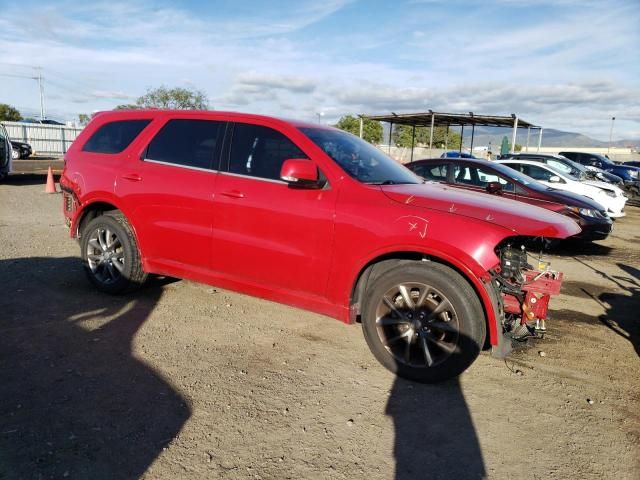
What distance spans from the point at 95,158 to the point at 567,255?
7594 millimetres

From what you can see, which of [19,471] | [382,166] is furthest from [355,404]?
[382,166]

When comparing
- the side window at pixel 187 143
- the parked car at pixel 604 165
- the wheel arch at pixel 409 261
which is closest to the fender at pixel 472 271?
the wheel arch at pixel 409 261

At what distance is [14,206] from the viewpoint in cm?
1105

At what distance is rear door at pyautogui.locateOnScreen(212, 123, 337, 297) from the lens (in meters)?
3.93

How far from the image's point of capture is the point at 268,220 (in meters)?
4.11

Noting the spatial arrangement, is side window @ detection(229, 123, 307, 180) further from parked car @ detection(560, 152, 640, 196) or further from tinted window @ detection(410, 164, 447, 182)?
parked car @ detection(560, 152, 640, 196)

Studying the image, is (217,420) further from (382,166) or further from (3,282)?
(3,282)

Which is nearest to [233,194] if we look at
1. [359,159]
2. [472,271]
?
[359,159]

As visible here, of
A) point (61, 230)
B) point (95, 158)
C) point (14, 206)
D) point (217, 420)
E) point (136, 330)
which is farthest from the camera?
point (14, 206)

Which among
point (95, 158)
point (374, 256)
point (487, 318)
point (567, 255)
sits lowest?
point (567, 255)

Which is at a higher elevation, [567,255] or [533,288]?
[533,288]

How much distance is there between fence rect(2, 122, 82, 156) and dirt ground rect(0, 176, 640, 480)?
101ft

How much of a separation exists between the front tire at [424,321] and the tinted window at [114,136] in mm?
3037

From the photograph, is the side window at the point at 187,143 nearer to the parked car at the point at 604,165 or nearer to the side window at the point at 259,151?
the side window at the point at 259,151
